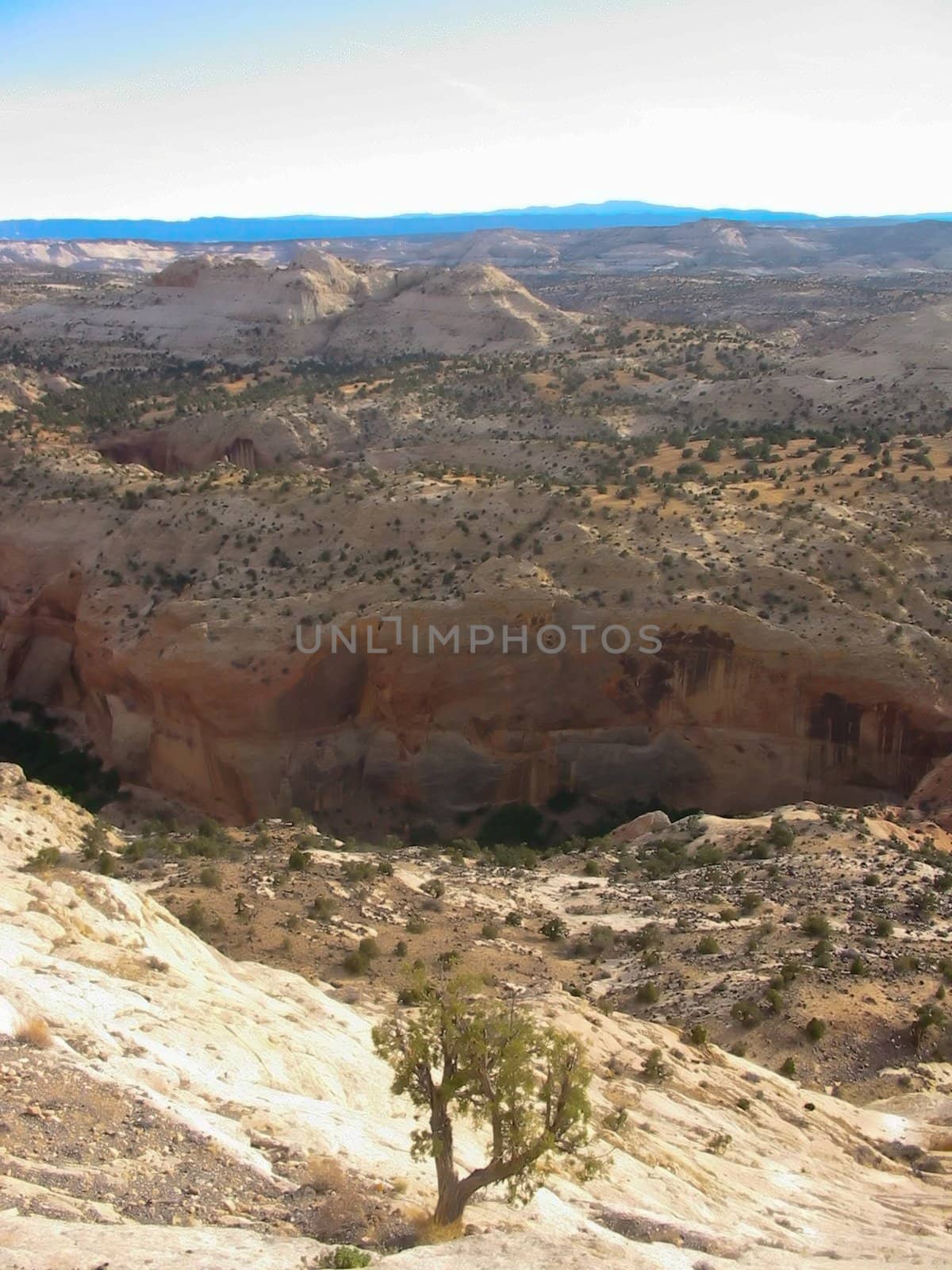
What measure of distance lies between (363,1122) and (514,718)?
16.9m

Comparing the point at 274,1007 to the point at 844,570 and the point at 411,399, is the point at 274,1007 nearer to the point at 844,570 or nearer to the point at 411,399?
the point at 844,570

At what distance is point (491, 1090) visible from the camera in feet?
28.4

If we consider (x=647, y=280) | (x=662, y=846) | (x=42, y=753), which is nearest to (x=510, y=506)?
(x=662, y=846)

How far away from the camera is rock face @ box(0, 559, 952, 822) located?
83.7 ft

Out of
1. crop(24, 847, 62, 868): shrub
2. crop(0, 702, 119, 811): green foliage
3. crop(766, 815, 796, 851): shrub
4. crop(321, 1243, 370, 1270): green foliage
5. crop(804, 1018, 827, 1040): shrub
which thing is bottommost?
crop(0, 702, 119, 811): green foliage

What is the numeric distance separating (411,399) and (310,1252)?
4641 cm

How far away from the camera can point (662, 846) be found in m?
21.4

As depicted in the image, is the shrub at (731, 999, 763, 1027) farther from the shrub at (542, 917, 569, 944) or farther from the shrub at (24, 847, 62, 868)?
the shrub at (24, 847, 62, 868)

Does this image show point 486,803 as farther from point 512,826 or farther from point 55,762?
point 55,762

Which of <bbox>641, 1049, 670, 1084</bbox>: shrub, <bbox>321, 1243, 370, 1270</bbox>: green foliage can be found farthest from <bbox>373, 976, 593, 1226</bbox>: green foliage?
<bbox>641, 1049, 670, 1084</bbox>: shrub

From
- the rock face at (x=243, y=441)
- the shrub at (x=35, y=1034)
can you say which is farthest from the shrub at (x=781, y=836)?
the rock face at (x=243, y=441)

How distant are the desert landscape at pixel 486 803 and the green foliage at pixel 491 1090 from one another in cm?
8

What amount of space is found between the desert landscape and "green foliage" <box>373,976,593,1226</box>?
0.26 ft

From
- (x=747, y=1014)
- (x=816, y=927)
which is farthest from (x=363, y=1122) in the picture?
(x=816, y=927)
